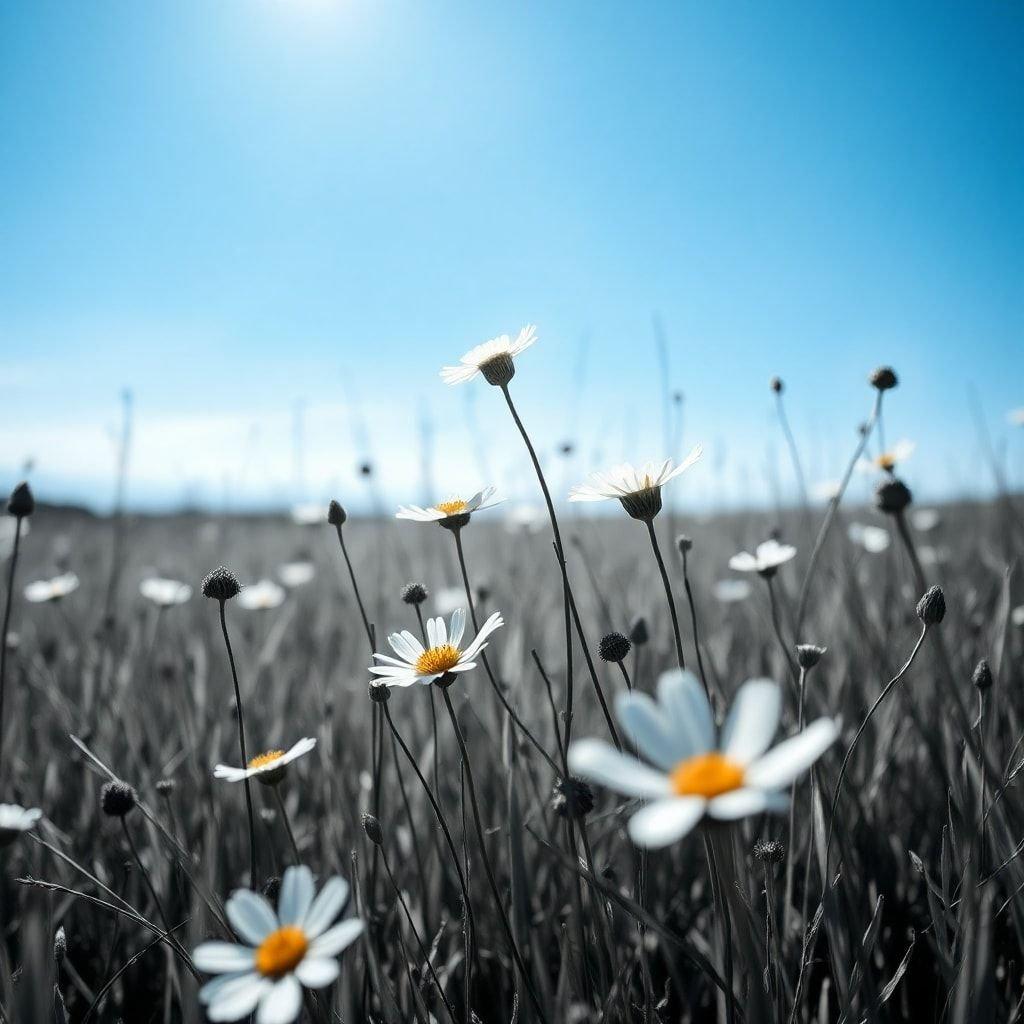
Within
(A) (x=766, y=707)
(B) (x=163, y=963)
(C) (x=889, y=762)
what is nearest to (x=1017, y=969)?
(C) (x=889, y=762)

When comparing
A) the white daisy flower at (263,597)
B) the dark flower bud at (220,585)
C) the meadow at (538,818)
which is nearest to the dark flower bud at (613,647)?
the meadow at (538,818)

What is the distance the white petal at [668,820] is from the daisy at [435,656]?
304mm

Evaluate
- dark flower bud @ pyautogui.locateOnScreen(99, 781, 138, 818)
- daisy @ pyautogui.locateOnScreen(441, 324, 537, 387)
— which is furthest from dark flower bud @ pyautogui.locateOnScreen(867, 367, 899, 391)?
dark flower bud @ pyautogui.locateOnScreen(99, 781, 138, 818)

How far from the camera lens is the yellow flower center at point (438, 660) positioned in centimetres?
78

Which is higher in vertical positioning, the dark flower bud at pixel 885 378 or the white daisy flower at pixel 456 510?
the dark flower bud at pixel 885 378

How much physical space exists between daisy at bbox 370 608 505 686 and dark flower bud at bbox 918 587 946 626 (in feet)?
1.64

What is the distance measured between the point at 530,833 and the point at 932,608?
539 millimetres

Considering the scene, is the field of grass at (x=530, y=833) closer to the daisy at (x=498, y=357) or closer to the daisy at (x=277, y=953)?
the daisy at (x=277, y=953)

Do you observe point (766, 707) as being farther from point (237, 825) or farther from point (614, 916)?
point (237, 825)

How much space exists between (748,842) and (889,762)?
15.6 inches

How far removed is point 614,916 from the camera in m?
0.89

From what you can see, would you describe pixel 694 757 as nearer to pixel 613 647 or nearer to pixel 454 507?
pixel 613 647

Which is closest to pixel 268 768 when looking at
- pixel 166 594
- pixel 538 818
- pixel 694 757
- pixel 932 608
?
pixel 694 757

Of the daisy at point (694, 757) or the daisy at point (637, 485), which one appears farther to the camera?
the daisy at point (637, 485)
